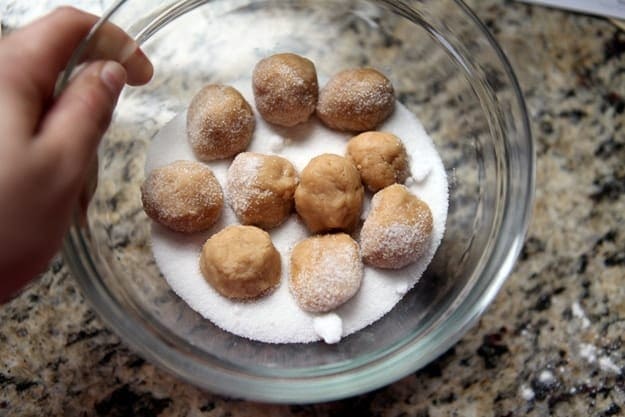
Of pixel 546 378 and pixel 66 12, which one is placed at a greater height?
pixel 66 12

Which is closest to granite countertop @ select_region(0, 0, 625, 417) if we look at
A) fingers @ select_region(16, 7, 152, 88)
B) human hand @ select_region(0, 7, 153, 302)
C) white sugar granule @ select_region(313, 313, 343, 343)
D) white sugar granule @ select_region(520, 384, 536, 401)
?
white sugar granule @ select_region(520, 384, 536, 401)

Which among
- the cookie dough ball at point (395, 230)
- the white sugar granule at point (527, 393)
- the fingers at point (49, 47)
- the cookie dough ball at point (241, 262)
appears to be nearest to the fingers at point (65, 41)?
the fingers at point (49, 47)

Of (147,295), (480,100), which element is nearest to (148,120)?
(147,295)

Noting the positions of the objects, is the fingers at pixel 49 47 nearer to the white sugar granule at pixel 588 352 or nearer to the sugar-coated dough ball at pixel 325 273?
the sugar-coated dough ball at pixel 325 273

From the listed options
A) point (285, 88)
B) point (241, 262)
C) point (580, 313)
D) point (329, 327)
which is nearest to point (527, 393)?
point (580, 313)

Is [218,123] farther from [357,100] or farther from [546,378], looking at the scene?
[546,378]

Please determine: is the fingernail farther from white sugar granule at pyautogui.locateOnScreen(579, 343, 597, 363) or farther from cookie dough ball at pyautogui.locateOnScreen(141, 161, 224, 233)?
white sugar granule at pyautogui.locateOnScreen(579, 343, 597, 363)
